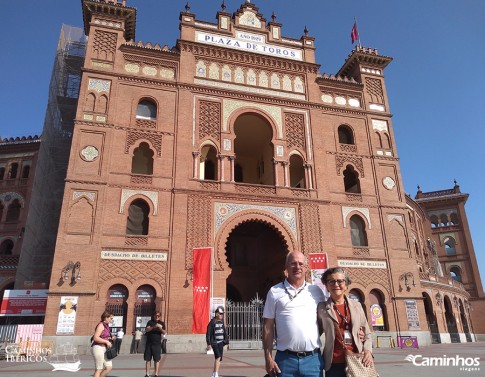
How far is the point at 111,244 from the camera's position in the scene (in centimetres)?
1666

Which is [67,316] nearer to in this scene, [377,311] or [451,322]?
[377,311]

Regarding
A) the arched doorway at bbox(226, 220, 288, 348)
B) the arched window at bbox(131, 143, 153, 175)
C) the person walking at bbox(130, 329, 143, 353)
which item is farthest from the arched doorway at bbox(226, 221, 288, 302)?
the person walking at bbox(130, 329, 143, 353)

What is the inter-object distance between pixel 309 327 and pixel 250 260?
803 inches

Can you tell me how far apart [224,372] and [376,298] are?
13.2 meters

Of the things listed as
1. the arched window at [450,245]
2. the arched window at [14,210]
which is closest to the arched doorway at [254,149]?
the arched window at [14,210]

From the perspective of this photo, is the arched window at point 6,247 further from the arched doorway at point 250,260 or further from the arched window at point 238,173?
the arched window at point 238,173

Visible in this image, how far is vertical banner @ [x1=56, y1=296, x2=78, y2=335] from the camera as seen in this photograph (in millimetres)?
14922

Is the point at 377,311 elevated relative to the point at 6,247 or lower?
lower

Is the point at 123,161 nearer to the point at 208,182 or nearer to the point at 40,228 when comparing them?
the point at 208,182

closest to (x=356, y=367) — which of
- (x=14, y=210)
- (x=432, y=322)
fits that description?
(x=432, y=322)

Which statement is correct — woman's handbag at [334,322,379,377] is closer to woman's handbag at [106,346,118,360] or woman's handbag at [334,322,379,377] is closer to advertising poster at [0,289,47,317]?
woman's handbag at [106,346,118,360]

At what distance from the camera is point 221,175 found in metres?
19.4

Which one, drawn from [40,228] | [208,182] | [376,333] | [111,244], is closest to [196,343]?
[111,244]

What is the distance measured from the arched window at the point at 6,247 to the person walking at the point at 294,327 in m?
27.7
